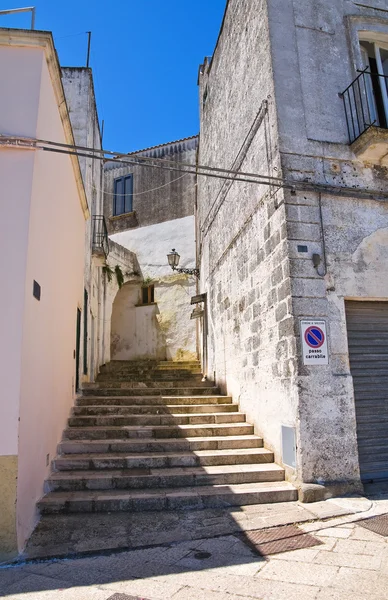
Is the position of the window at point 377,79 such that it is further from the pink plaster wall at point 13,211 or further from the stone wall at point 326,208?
the pink plaster wall at point 13,211

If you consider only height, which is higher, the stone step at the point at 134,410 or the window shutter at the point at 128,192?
the window shutter at the point at 128,192

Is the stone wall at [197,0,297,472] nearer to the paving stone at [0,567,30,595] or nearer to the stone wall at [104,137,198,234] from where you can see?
the paving stone at [0,567,30,595]

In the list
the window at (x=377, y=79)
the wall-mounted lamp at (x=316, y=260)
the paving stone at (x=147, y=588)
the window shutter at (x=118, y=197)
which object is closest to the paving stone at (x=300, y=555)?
the paving stone at (x=147, y=588)

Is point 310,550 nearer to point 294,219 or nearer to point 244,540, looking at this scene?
point 244,540

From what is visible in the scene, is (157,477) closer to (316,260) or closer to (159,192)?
(316,260)

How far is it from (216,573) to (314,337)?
2.87m

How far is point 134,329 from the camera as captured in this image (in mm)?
14688

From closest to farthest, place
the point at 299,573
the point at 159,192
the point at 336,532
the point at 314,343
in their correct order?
the point at 299,573 < the point at 336,532 < the point at 314,343 < the point at 159,192

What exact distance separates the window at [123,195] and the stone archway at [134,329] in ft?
10.8

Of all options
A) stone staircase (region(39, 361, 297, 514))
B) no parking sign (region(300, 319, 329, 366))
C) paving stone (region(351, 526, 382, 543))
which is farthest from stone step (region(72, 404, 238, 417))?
paving stone (region(351, 526, 382, 543))

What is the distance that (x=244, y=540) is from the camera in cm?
389

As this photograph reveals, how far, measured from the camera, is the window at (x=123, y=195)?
1661 centimetres

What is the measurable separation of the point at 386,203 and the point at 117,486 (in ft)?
16.3

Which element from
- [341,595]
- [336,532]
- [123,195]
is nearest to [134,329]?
[123,195]
